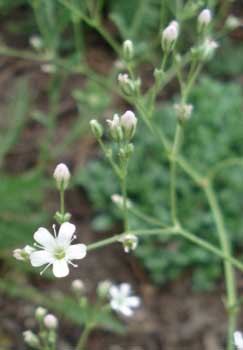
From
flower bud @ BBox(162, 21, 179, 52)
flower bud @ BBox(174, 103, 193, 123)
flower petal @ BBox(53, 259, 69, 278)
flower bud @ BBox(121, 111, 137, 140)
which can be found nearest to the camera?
flower petal @ BBox(53, 259, 69, 278)

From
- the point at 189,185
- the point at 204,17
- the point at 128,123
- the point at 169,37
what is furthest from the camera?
the point at 189,185

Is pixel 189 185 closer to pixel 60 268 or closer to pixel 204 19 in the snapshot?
pixel 204 19

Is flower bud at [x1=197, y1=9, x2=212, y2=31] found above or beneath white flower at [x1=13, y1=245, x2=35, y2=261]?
above

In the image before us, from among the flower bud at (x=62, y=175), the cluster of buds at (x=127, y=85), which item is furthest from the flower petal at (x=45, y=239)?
the cluster of buds at (x=127, y=85)

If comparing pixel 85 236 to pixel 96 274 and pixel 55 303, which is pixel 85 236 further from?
pixel 55 303

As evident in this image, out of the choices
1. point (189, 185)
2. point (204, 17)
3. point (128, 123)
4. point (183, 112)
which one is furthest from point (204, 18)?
point (189, 185)

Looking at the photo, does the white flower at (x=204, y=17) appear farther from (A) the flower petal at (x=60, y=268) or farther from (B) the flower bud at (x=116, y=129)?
(A) the flower petal at (x=60, y=268)

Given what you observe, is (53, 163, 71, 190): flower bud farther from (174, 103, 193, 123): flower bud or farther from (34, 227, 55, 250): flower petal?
(174, 103, 193, 123): flower bud

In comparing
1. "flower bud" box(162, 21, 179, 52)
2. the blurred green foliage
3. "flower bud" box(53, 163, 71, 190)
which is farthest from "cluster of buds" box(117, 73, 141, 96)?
the blurred green foliage
